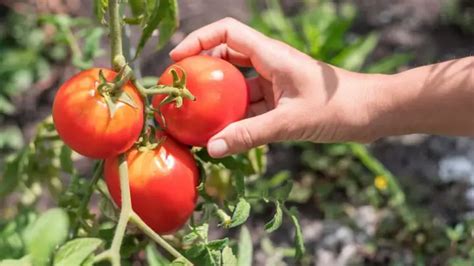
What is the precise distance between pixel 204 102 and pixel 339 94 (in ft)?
0.93

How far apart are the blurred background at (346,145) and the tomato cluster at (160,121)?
646 millimetres

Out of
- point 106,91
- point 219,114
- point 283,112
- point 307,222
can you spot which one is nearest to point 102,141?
point 106,91

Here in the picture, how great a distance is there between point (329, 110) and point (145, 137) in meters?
0.33

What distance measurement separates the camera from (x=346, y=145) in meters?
2.21

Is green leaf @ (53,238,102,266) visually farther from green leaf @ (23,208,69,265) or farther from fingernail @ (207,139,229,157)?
fingernail @ (207,139,229,157)

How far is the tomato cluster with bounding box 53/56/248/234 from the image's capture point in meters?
1.08

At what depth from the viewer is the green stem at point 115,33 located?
3.61 feet

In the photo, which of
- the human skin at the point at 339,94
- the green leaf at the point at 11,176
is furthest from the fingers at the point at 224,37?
the green leaf at the point at 11,176

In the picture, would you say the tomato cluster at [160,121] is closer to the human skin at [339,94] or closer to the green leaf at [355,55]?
the human skin at [339,94]

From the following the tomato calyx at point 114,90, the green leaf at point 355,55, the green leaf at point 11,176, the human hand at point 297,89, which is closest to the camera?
the tomato calyx at point 114,90

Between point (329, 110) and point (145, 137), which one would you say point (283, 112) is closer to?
point (329, 110)

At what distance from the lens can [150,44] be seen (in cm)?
251

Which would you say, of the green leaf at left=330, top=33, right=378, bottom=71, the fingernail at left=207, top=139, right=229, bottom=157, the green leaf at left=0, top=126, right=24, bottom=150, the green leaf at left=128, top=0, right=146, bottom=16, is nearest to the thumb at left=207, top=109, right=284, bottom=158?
the fingernail at left=207, top=139, right=229, bottom=157

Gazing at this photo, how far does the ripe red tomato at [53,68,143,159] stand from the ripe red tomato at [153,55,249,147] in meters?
0.08
